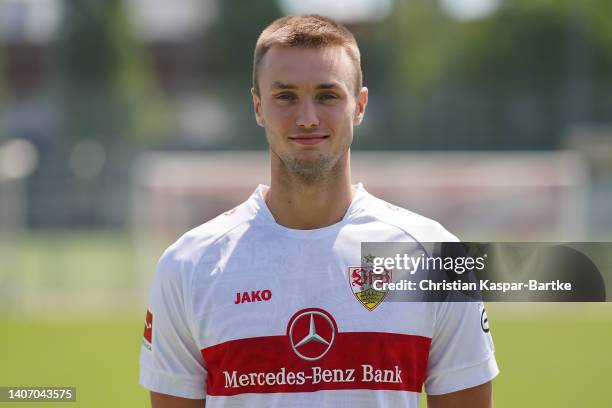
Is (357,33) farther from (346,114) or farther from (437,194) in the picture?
(346,114)

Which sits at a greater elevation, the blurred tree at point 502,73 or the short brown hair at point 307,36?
the blurred tree at point 502,73

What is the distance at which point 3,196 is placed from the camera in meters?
15.5

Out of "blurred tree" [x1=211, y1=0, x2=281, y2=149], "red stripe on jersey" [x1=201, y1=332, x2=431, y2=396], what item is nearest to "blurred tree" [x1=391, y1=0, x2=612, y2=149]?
"blurred tree" [x1=211, y1=0, x2=281, y2=149]

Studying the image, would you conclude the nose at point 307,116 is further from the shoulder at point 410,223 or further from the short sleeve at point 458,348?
the short sleeve at point 458,348

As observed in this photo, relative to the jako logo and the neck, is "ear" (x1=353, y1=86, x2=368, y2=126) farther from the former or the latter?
the jako logo

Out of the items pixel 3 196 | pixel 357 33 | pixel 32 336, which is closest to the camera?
pixel 32 336

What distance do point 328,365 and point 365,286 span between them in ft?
0.70

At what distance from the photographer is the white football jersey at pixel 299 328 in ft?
7.52

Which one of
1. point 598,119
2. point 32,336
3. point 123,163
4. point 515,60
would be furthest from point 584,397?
point 515,60

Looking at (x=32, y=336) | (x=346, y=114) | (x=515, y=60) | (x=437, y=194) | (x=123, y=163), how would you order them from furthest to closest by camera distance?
(x=515, y=60), (x=123, y=163), (x=437, y=194), (x=32, y=336), (x=346, y=114)

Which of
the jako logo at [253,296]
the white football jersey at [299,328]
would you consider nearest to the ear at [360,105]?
the white football jersey at [299,328]

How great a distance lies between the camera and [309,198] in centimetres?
238

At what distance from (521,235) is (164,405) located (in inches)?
583

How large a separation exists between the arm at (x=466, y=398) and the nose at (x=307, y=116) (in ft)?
2.42
